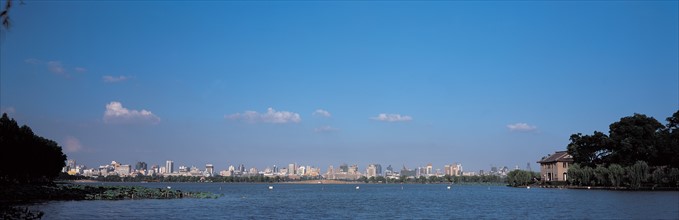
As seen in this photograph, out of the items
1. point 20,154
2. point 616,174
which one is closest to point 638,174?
point 616,174

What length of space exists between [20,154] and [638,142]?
9290 centimetres

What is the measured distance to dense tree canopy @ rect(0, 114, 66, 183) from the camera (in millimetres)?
70544

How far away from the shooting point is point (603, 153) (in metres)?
110

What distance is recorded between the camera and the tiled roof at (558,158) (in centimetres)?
12412

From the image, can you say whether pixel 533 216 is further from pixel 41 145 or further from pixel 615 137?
pixel 41 145

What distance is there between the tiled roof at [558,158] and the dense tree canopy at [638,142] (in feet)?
44.4

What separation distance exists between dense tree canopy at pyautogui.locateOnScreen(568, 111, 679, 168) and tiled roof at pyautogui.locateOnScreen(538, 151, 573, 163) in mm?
13532

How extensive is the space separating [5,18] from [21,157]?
6867 centimetres

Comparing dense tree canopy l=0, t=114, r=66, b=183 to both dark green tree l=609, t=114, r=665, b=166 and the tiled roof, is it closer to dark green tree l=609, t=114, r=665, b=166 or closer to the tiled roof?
dark green tree l=609, t=114, r=665, b=166

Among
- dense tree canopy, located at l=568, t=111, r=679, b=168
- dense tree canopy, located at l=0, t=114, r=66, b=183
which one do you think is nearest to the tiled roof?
dense tree canopy, located at l=568, t=111, r=679, b=168

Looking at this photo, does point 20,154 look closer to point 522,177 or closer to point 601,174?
point 601,174

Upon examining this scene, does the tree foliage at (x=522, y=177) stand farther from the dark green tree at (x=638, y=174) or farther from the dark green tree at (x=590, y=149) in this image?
the dark green tree at (x=638, y=174)

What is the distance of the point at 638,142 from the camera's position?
319 feet

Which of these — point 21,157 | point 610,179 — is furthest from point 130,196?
point 610,179
